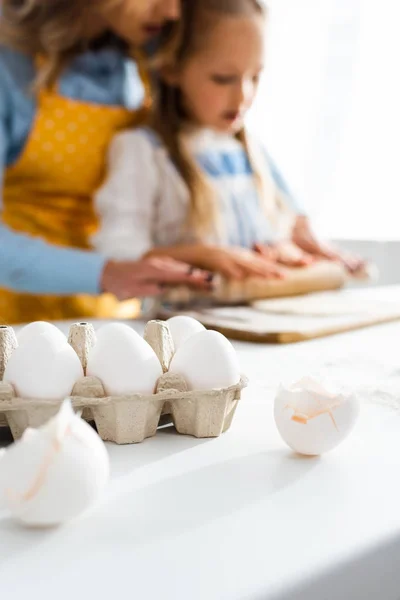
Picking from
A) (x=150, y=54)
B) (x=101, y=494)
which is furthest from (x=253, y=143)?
(x=101, y=494)

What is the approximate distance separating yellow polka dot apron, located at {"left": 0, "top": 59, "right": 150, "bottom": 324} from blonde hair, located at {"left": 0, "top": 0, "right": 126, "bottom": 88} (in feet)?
0.21

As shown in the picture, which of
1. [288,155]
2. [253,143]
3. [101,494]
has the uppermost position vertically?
[101,494]

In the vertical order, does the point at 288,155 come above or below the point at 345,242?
above

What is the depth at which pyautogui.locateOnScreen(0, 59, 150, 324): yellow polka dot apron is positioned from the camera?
3.96 feet

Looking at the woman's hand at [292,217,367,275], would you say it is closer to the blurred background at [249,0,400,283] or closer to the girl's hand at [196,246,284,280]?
the girl's hand at [196,246,284,280]

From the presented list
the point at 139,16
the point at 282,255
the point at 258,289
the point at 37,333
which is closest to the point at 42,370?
the point at 37,333

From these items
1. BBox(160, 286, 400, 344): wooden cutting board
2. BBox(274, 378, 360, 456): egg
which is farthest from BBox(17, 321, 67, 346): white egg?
BBox(160, 286, 400, 344): wooden cutting board

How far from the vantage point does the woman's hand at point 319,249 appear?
1.26 metres

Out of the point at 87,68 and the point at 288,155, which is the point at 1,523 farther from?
the point at 288,155

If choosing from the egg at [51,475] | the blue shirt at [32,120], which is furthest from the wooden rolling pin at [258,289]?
the egg at [51,475]

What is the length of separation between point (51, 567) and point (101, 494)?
0.06 metres

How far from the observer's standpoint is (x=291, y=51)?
7.28 feet

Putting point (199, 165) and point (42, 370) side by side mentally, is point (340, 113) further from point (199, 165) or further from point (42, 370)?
point (42, 370)

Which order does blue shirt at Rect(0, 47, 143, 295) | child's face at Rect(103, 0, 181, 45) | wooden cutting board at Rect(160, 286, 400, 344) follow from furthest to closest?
child's face at Rect(103, 0, 181, 45), blue shirt at Rect(0, 47, 143, 295), wooden cutting board at Rect(160, 286, 400, 344)
